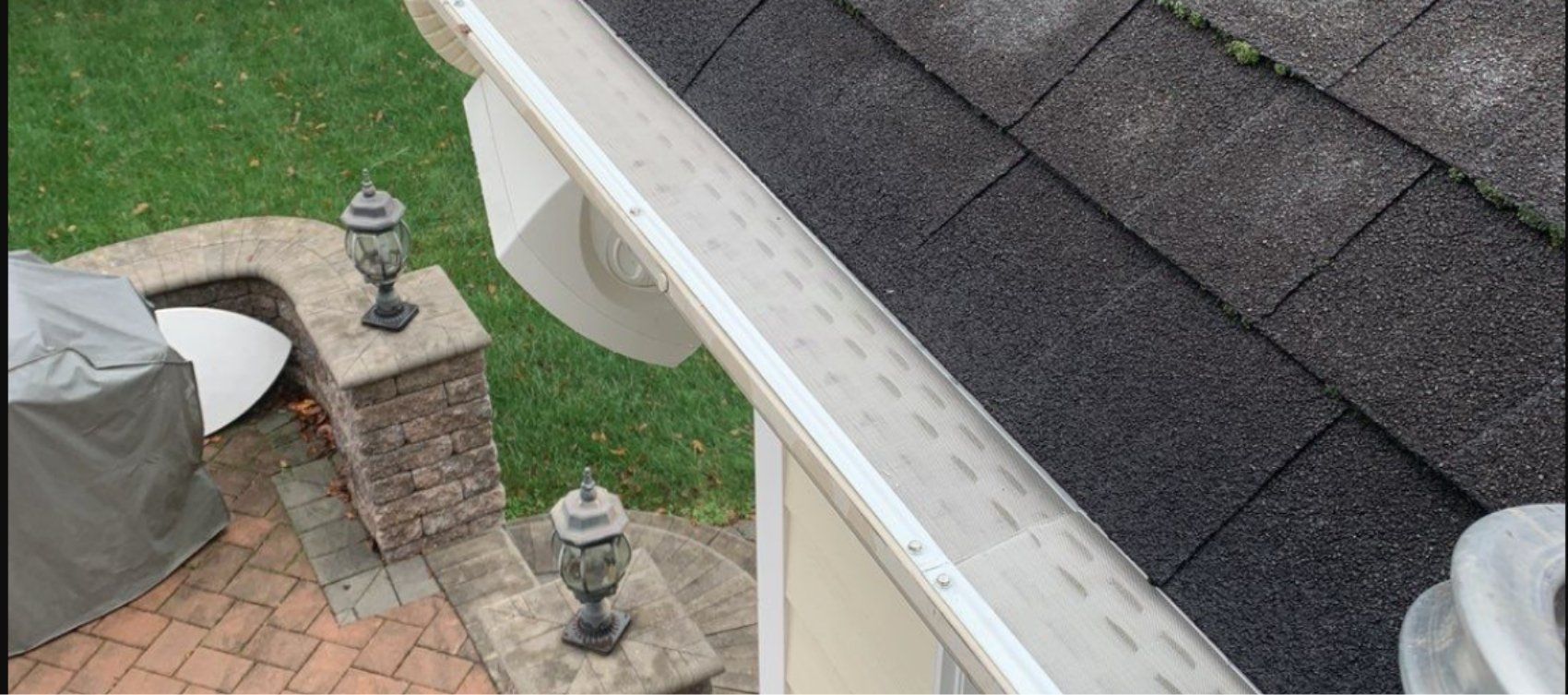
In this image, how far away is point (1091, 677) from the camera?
5.93ft

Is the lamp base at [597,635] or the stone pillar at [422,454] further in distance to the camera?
the stone pillar at [422,454]

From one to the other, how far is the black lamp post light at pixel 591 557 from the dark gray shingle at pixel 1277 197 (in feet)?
13.3

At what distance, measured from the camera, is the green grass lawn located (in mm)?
8695

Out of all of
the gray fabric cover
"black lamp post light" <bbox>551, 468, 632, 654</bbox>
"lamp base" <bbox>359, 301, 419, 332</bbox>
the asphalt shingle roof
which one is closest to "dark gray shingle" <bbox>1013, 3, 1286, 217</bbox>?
the asphalt shingle roof

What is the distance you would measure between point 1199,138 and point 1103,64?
27 centimetres

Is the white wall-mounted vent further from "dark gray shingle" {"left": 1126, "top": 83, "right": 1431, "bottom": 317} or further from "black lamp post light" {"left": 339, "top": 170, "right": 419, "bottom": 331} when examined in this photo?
"black lamp post light" {"left": 339, "top": 170, "right": 419, "bottom": 331}

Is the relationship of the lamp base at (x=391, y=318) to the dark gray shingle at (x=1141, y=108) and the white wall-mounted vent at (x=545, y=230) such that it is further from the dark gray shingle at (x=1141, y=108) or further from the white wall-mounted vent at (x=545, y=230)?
the dark gray shingle at (x=1141, y=108)

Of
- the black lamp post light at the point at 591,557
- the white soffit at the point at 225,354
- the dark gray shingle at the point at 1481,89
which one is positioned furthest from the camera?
the white soffit at the point at 225,354

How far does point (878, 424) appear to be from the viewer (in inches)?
86.9

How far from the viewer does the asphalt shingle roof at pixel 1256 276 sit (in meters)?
1.69

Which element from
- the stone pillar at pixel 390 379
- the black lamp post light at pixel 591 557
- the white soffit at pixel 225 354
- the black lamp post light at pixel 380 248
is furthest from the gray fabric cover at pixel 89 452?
the black lamp post light at pixel 591 557

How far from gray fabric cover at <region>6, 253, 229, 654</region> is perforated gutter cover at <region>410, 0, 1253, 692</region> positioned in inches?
180

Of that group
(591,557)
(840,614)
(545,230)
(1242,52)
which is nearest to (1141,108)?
(1242,52)

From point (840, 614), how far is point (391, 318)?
13.6 feet
